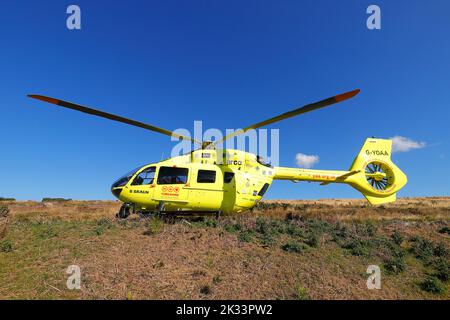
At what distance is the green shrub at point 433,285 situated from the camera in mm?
9257

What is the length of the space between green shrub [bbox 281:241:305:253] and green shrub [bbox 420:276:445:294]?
14.6 feet

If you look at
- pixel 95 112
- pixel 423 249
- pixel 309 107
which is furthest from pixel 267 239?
pixel 95 112

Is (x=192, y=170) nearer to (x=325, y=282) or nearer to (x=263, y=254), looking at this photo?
(x=263, y=254)

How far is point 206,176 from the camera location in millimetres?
15117

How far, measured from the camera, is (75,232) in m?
12.9

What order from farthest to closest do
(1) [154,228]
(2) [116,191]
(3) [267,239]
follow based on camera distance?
(2) [116,191], (1) [154,228], (3) [267,239]

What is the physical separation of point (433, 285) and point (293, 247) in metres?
5.10

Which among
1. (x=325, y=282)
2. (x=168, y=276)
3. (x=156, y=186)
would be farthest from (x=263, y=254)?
(x=156, y=186)

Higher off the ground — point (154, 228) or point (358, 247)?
point (154, 228)

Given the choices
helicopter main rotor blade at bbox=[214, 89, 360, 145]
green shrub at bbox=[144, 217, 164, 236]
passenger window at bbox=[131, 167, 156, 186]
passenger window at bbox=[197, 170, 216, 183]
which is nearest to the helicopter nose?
passenger window at bbox=[131, 167, 156, 186]

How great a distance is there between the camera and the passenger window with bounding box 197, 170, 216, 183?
1504 centimetres

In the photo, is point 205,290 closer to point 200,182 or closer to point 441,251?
point 200,182

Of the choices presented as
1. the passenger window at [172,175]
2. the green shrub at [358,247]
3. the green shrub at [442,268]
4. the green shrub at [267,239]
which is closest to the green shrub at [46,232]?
the passenger window at [172,175]

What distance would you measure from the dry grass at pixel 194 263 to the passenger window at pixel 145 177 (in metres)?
2.29
